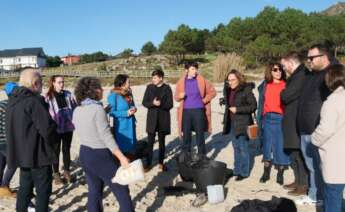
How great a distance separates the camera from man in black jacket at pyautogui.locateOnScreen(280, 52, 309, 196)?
5488mm

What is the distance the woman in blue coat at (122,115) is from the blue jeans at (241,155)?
5.08 ft

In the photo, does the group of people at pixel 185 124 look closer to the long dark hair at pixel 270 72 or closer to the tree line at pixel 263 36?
the long dark hair at pixel 270 72

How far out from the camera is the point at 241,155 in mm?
6562

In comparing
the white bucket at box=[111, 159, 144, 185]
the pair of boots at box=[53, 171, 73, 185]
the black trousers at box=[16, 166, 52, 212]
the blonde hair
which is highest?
the blonde hair

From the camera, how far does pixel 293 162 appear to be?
20.3 ft

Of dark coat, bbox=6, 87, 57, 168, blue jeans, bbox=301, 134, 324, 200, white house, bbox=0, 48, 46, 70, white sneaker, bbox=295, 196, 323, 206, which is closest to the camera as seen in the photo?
dark coat, bbox=6, 87, 57, 168

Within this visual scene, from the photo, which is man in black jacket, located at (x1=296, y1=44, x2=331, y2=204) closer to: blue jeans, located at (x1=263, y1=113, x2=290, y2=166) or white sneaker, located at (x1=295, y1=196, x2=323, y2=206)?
white sneaker, located at (x1=295, y1=196, x2=323, y2=206)

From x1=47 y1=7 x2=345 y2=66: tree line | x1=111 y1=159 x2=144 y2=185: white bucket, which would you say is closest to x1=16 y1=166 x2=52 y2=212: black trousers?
x1=111 y1=159 x2=144 y2=185: white bucket

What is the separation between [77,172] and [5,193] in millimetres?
1588

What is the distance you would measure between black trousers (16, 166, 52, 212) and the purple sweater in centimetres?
320

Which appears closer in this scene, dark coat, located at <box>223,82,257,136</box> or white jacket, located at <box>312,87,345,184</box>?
white jacket, located at <box>312,87,345,184</box>

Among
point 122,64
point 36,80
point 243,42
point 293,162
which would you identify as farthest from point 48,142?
point 122,64

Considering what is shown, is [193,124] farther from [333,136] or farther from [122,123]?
[333,136]

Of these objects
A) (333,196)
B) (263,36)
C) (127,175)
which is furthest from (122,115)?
(263,36)
